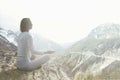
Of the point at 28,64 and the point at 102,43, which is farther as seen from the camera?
the point at 102,43

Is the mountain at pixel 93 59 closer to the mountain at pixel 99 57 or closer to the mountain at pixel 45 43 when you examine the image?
the mountain at pixel 99 57

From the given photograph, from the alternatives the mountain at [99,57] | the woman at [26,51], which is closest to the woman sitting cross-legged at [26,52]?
the woman at [26,51]

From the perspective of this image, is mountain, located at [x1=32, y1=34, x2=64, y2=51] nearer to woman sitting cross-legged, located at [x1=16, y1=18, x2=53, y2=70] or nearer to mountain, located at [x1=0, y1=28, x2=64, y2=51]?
mountain, located at [x1=0, y1=28, x2=64, y2=51]

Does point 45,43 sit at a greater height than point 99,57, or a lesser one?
greater

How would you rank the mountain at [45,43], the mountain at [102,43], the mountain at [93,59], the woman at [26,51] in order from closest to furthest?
the woman at [26,51] → the mountain at [93,59] → the mountain at [102,43] → the mountain at [45,43]

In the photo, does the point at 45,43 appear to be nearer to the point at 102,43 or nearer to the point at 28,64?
the point at 102,43

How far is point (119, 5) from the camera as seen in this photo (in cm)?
446

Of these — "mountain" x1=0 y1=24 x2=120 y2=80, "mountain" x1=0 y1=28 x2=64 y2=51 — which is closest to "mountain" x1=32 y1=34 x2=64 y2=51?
"mountain" x1=0 y1=28 x2=64 y2=51

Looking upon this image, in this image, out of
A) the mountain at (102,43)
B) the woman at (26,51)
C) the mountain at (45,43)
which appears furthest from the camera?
the mountain at (45,43)

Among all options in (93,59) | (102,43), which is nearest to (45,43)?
(93,59)

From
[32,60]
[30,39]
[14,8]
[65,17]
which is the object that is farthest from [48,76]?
[14,8]

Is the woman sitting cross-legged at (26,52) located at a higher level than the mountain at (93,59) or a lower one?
higher

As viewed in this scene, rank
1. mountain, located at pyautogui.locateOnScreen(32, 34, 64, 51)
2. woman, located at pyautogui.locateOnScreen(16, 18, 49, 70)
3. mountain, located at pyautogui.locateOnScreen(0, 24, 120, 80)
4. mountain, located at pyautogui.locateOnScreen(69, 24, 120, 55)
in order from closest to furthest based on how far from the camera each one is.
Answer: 1. woman, located at pyautogui.locateOnScreen(16, 18, 49, 70)
2. mountain, located at pyautogui.locateOnScreen(0, 24, 120, 80)
3. mountain, located at pyautogui.locateOnScreen(69, 24, 120, 55)
4. mountain, located at pyautogui.locateOnScreen(32, 34, 64, 51)

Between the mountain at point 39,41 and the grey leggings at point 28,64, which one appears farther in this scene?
the mountain at point 39,41
